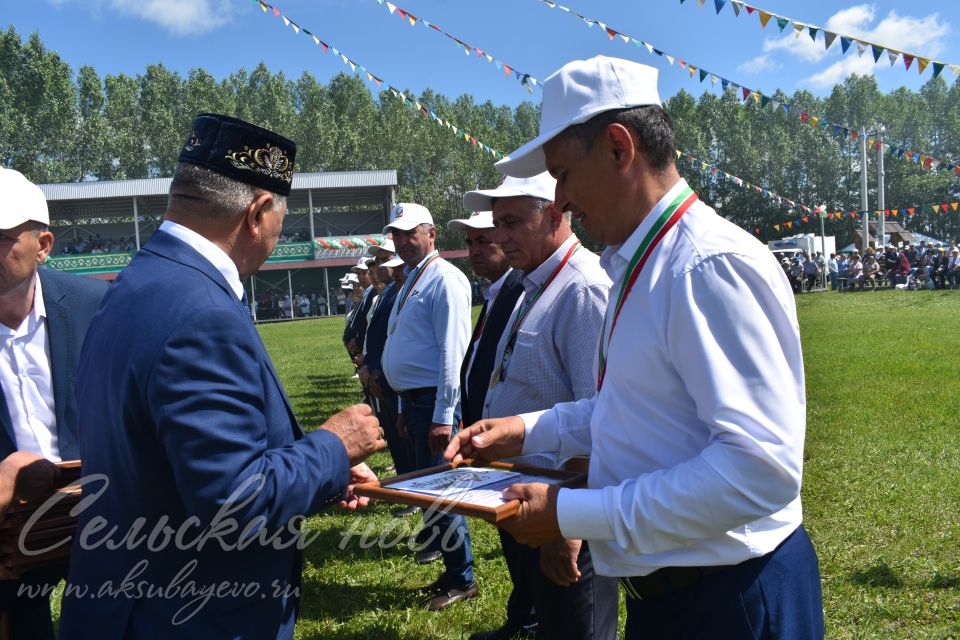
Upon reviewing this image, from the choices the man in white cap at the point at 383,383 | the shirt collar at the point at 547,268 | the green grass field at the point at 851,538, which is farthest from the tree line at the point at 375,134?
the shirt collar at the point at 547,268

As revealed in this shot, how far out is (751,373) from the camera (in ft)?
5.22

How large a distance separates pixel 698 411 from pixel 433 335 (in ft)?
12.8

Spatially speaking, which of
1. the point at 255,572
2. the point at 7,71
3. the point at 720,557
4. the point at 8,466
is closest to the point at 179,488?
the point at 255,572

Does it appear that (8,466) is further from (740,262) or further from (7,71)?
(7,71)

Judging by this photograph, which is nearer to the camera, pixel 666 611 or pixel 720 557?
pixel 720 557

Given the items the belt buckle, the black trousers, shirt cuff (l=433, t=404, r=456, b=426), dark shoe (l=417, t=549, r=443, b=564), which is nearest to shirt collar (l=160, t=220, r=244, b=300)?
the belt buckle

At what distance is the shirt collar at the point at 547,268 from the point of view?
3406 mm

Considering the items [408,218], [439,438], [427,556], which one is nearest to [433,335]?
[439,438]

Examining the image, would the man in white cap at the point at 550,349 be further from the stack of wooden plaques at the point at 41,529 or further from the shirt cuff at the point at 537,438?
the stack of wooden plaques at the point at 41,529

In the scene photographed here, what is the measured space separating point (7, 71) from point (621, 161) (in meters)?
74.0

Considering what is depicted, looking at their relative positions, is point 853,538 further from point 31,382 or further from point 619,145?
point 31,382

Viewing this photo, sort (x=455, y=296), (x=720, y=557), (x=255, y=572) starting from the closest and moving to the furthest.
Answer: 1. (x=720, y=557)
2. (x=255, y=572)
3. (x=455, y=296)

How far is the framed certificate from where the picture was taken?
74.9 inches

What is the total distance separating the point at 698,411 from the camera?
1650 mm
